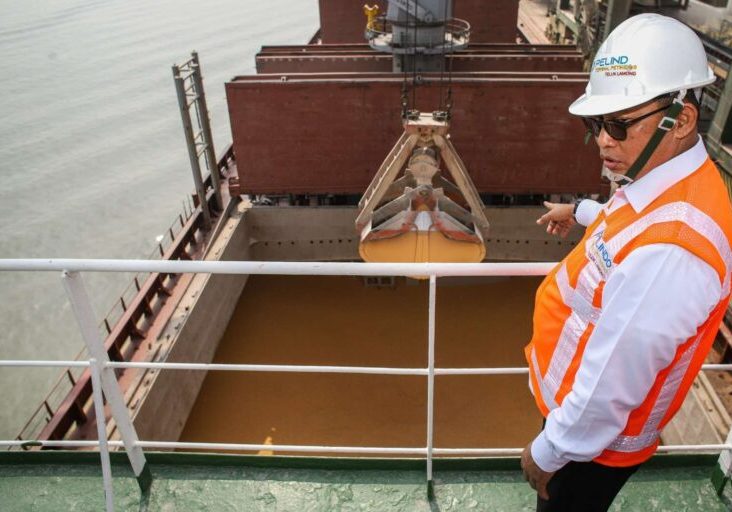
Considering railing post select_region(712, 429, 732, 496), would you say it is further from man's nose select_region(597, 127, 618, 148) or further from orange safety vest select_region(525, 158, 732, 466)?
man's nose select_region(597, 127, 618, 148)

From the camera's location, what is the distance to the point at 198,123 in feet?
40.5

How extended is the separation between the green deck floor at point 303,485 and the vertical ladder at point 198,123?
9428mm

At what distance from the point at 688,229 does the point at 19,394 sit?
14.4 metres

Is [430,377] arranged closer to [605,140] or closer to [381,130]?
[605,140]

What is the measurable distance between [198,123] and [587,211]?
38.2ft

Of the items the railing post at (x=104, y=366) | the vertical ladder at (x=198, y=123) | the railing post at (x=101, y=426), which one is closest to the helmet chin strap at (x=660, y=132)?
the railing post at (x=104, y=366)

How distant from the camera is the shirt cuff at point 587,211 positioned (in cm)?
219

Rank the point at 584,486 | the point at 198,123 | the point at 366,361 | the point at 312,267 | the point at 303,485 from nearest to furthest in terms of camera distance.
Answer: the point at 584,486
the point at 312,267
the point at 303,485
the point at 366,361
the point at 198,123

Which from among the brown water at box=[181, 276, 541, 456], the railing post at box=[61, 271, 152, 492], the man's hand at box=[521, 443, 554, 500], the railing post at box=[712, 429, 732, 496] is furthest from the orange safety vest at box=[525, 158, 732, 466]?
the brown water at box=[181, 276, 541, 456]

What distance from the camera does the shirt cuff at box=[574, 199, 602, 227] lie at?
2186 millimetres

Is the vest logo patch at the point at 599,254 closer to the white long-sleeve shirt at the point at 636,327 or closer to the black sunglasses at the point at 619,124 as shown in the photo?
the white long-sleeve shirt at the point at 636,327

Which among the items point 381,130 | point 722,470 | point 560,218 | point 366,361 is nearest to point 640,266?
point 560,218

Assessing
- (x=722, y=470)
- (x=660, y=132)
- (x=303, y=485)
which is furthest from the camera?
(x=303, y=485)

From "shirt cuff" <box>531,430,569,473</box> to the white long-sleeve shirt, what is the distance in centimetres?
2
